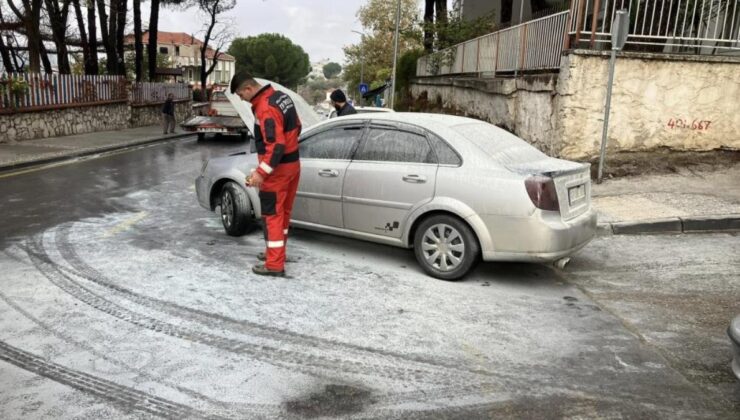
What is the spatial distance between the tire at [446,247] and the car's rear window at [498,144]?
0.70 metres

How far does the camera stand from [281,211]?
550 centimetres

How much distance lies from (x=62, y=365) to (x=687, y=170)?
31.3ft

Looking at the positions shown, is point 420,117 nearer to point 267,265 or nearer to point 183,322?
point 267,265

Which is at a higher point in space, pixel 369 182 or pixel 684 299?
pixel 369 182

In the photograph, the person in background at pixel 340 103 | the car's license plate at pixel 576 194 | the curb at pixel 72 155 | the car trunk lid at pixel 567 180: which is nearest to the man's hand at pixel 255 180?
the car trunk lid at pixel 567 180

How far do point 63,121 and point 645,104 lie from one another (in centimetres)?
1737

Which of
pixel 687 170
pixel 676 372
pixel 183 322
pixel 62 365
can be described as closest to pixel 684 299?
pixel 676 372

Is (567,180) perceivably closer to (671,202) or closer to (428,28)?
(671,202)

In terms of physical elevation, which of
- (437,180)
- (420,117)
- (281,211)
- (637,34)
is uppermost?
(637,34)

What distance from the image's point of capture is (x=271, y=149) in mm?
5270

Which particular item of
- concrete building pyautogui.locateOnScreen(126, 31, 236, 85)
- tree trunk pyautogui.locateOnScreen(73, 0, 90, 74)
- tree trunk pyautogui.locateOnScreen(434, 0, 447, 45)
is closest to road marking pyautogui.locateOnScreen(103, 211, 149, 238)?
tree trunk pyautogui.locateOnScreen(434, 0, 447, 45)

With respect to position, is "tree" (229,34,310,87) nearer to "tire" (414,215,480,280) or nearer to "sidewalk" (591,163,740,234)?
"sidewalk" (591,163,740,234)

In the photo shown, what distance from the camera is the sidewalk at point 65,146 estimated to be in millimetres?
13195

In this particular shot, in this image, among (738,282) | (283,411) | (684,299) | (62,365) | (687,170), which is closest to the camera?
(283,411)
